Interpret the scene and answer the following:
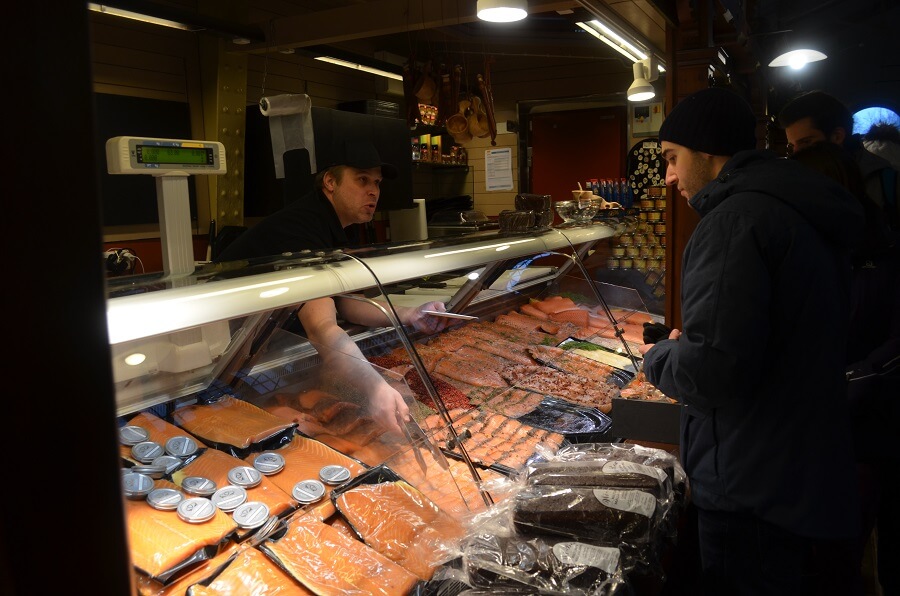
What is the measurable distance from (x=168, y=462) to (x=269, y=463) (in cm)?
28

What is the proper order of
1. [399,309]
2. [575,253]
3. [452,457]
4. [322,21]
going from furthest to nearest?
[322,21] → [575,253] → [399,309] → [452,457]

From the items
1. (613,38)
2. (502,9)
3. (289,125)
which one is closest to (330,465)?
(502,9)

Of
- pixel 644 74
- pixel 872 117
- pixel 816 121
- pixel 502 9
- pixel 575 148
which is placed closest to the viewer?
pixel 816 121

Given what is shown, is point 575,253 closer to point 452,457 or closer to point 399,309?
point 399,309

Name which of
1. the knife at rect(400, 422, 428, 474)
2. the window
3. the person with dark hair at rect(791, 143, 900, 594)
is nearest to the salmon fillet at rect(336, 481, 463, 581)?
the knife at rect(400, 422, 428, 474)

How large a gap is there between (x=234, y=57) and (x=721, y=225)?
5682mm

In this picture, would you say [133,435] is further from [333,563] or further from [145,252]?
[145,252]

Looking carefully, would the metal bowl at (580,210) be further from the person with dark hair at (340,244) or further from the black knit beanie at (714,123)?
the black knit beanie at (714,123)

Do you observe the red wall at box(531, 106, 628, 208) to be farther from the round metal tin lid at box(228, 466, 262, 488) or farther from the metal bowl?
the round metal tin lid at box(228, 466, 262, 488)

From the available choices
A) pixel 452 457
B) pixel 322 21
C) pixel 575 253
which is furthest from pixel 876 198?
pixel 322 21

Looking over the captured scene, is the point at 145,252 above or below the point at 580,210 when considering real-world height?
below

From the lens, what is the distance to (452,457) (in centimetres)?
225

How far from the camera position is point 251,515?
171 cm

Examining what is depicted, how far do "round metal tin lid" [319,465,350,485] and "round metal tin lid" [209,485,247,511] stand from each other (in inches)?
9.4
